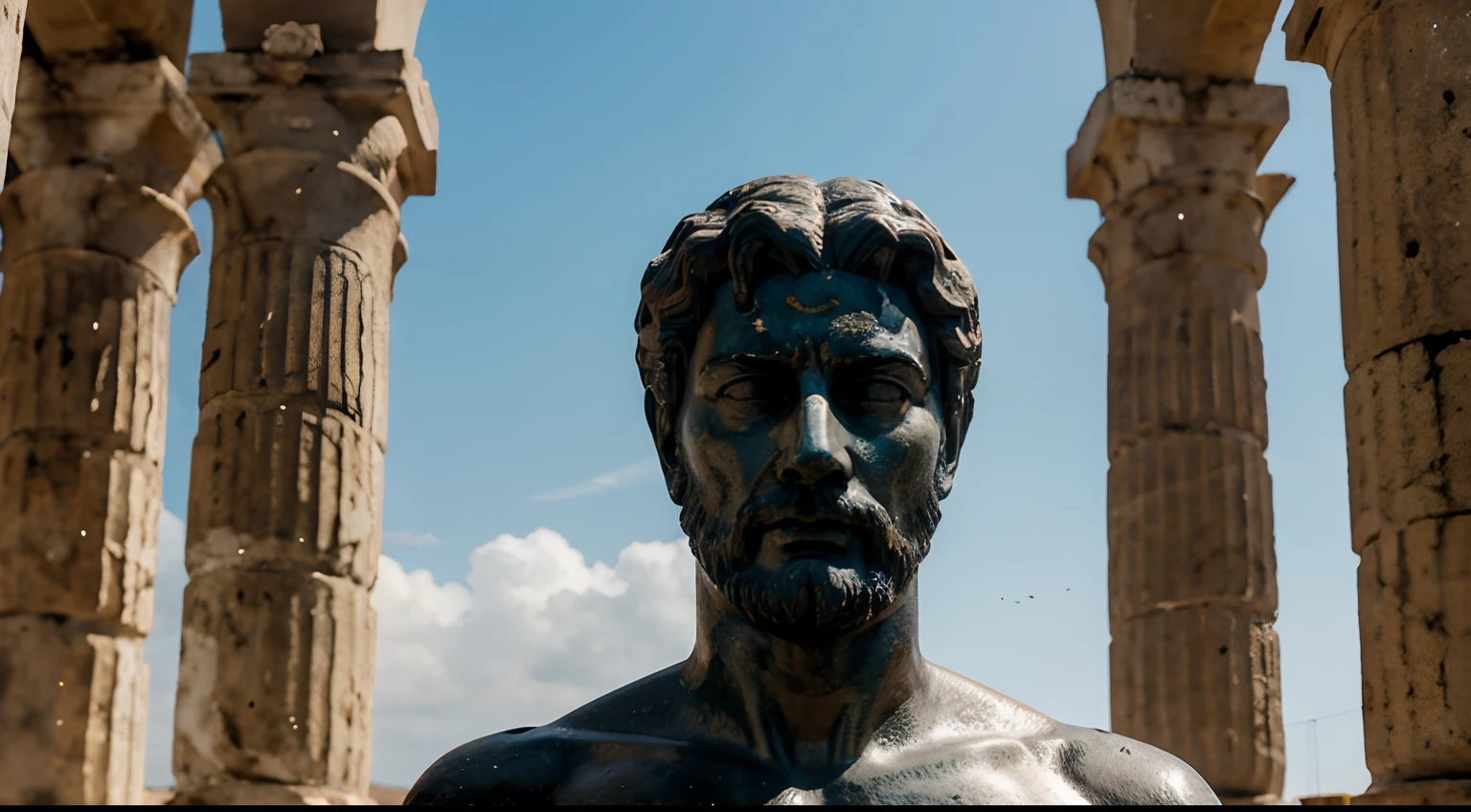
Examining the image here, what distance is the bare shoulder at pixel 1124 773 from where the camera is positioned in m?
2.63

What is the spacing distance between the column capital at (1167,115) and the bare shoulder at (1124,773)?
9022 millimetres

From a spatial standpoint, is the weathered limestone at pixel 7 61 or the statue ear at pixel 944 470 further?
the weathered limestone at pixel 7 61

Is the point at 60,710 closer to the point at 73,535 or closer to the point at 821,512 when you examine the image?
the point at 73,535

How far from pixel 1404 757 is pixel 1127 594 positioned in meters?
4.98

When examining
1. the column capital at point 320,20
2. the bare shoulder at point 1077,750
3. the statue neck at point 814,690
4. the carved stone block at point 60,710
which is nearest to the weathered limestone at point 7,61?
the statue neck at point 814,690

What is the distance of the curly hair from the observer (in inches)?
104

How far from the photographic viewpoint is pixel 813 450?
2473 mm

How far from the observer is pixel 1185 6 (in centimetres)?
1102

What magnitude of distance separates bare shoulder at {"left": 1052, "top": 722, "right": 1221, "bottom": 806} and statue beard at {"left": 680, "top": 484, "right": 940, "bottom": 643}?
0.43 metres

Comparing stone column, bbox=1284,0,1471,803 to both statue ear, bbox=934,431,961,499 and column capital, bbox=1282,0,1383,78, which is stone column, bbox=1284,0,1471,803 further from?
statue ear, bbox=934,431,961,499

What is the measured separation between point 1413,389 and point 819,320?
438 centimetres

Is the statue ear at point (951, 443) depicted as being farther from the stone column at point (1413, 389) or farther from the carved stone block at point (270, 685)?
the carved stone block at point (270, 685)

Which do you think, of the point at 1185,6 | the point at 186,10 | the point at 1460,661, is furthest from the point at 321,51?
the point at 1460,661

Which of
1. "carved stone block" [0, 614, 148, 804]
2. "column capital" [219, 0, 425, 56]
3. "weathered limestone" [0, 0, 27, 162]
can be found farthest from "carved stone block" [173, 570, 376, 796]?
"weathered limestone" [0, 0, 27, 162]
